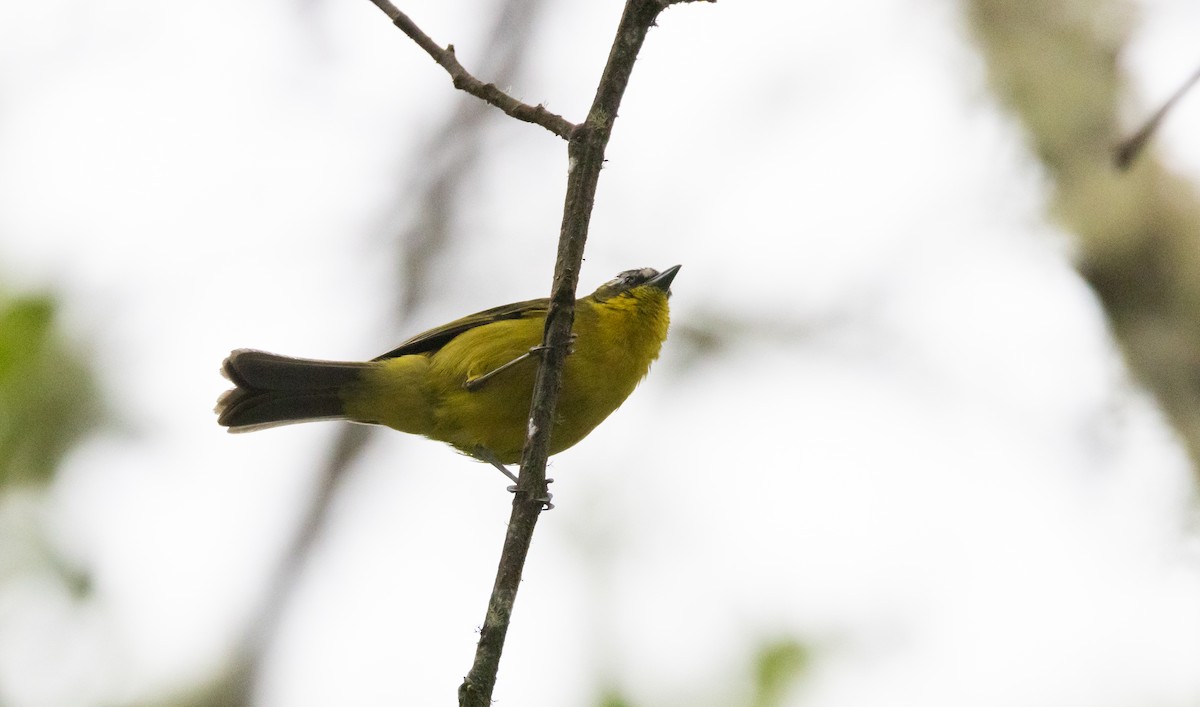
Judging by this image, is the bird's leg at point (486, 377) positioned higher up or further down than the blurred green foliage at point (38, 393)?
further down

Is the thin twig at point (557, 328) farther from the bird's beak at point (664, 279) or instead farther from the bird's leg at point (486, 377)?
the bird's beak at point (664, 279)

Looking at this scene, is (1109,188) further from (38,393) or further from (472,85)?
(38,393)

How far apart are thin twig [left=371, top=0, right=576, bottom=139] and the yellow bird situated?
1.36 m

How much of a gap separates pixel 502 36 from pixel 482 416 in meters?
4.40

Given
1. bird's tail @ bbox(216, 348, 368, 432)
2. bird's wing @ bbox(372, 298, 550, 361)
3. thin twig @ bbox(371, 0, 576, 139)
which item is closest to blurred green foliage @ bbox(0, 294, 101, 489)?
bird's tail @ bbox(216, 348, 368, 432)

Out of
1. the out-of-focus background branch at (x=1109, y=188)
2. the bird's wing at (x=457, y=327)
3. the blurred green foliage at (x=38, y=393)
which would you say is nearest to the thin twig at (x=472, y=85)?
the bird's wing at (x=457, y=327)

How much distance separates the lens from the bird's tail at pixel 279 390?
5.16m

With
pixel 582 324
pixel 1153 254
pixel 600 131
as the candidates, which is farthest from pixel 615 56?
pixel 1153 254

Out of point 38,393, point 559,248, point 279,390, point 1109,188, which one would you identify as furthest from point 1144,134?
point 38,393

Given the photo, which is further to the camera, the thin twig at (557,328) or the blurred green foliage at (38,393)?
the blurred green foliage at (38,393)

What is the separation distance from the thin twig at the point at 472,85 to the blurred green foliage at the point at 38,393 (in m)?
4.13

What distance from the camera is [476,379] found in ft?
15.3

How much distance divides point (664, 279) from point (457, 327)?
1065 millimetres

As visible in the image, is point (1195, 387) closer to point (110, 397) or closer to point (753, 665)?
point (753, 665)
